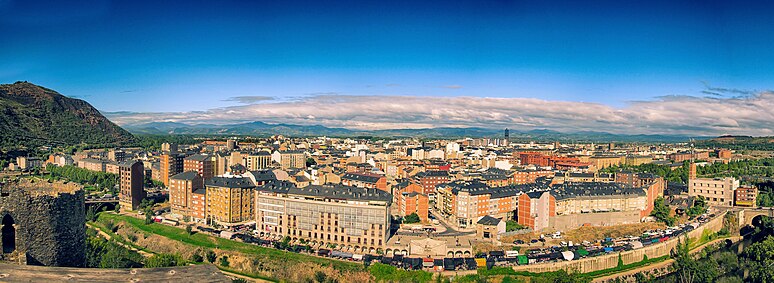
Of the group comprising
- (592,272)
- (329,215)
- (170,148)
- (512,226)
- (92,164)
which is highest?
(170,148)

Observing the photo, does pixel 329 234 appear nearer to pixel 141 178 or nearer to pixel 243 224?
pixel 243 224

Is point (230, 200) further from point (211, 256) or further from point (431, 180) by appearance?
point (431, 180)

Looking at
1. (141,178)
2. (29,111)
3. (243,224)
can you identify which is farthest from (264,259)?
(29,111)

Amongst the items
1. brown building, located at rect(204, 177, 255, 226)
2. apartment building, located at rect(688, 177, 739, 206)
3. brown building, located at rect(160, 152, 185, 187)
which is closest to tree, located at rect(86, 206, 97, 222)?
brown building, located at rect(204, 177, 255, 226)

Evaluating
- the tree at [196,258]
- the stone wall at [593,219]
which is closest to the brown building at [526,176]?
the stone wall at [593,219]

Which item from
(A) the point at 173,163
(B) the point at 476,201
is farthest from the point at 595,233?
(A) the point at 173,163

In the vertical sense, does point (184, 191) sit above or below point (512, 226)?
above

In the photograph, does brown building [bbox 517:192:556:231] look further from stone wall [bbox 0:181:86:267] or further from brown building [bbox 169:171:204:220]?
stone wall [bbox 0:181:86:267]
